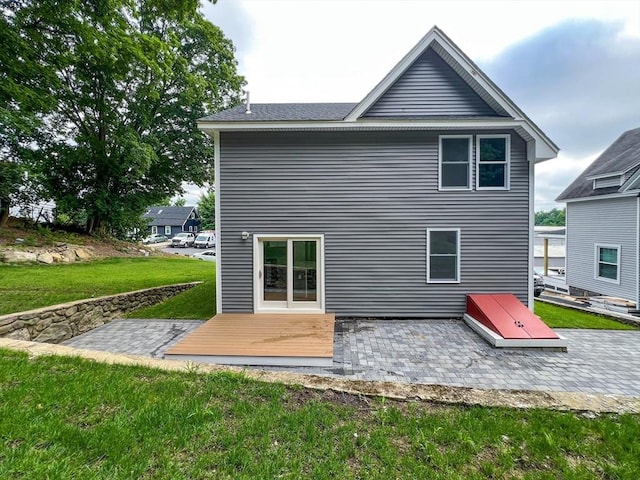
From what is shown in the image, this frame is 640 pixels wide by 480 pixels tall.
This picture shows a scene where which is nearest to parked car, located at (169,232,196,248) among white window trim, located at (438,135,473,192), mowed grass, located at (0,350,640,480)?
white window trim, located at (438,135,473,192)

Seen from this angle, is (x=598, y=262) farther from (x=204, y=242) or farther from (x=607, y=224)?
(x=204, y=242)

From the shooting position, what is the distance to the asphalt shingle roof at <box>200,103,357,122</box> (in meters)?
7.36

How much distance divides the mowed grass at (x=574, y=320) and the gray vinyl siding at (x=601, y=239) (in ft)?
18.1

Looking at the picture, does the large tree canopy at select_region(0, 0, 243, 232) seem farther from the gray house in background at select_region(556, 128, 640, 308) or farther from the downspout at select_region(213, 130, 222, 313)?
the gray house in background at select_region(556, 128, 640, 308)

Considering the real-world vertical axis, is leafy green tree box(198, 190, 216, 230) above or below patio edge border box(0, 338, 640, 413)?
above

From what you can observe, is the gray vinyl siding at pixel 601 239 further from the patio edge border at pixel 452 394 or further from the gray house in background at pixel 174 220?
the gray house in background at pixel 174 220

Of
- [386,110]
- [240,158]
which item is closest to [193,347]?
[240,158]

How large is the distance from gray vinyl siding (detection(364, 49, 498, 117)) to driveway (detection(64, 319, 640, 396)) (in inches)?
217

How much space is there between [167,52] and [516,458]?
13.2 m

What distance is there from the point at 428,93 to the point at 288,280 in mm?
6174

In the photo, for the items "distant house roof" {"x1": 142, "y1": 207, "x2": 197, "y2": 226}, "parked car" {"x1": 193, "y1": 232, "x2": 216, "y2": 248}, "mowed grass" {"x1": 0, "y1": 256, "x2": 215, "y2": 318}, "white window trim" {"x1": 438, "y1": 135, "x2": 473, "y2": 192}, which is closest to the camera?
"mowed grass" {"x1": 0, "y1": 256, "x2": 215, "y2": 318}

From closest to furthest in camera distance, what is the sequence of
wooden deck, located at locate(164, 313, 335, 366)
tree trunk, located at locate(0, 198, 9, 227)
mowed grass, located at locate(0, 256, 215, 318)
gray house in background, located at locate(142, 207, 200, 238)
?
wooden deck, located at locate(164, 313, 335, 366), mowed grass, located at locate(0, 256, 215, 318), tree trunk, located at locate(0, 198, 9, 227), gray house in background, located at locate(142, 207, 200, 238)

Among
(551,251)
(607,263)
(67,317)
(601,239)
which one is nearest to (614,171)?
(601,239)

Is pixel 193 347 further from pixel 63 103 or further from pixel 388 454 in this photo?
pixel 63 103
